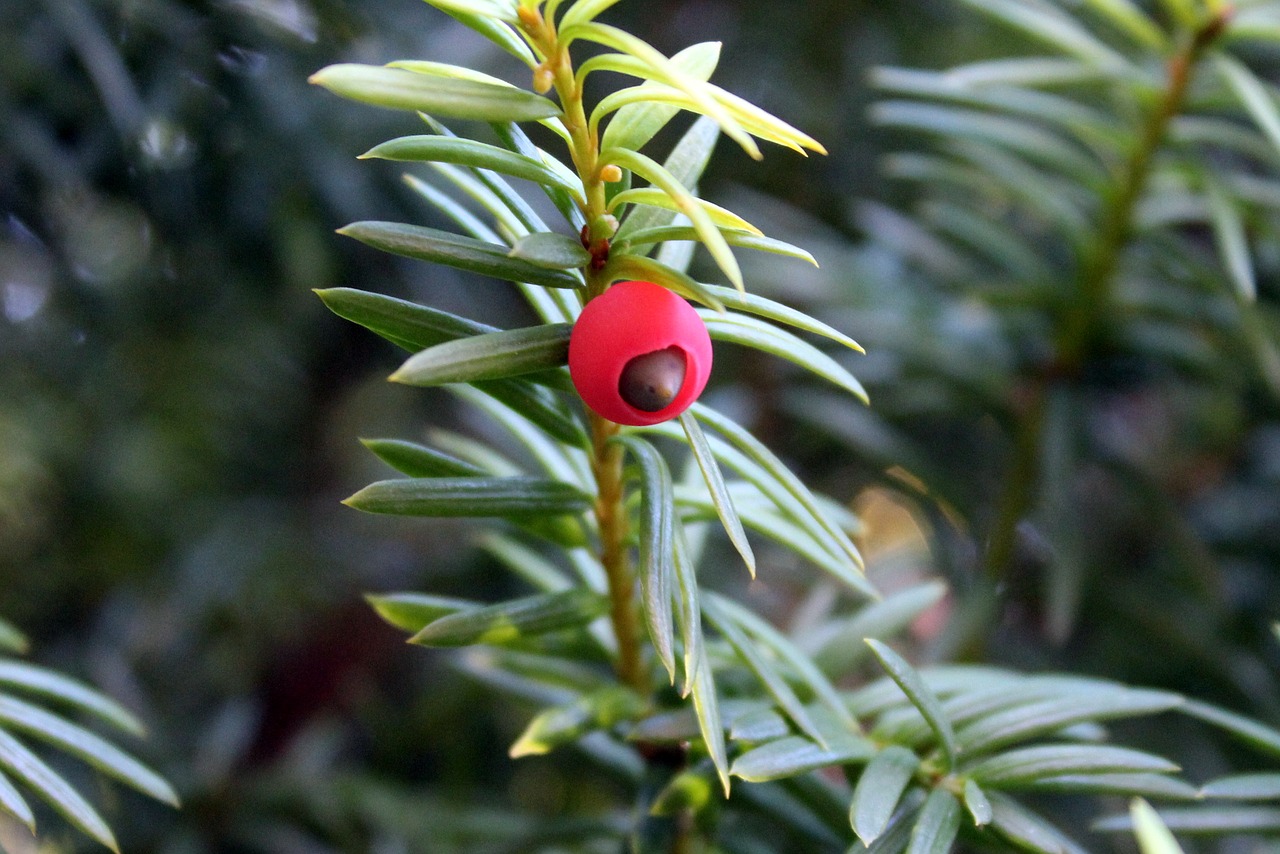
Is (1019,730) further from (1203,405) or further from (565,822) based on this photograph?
(1203,405)

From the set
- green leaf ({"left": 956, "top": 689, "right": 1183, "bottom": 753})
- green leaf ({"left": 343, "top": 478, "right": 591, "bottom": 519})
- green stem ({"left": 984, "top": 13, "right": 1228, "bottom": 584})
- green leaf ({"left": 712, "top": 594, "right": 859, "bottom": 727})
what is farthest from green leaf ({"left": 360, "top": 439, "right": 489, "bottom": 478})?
green stem ({"left": 984, "top": 13, "right": 1228, "bottom": 584})

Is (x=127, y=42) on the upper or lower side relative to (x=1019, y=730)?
upper

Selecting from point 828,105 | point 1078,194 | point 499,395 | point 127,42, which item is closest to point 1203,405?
point 1078,194

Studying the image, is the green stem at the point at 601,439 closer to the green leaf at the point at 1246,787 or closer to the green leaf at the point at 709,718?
the green leaf at the point at 709,718

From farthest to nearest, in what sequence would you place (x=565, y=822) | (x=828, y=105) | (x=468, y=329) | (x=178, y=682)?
(x=828, y=105) → (x=178, y=682) → (x=565, y=822) → (x=468, y=329)

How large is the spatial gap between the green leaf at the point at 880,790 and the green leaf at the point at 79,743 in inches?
9.7

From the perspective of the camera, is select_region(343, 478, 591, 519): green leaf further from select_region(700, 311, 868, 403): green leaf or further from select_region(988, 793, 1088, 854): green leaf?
select_region(988, 793, 1088, 854): green leaf

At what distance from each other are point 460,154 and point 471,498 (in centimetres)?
12

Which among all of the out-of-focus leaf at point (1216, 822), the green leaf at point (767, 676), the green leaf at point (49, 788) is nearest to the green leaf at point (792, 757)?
the green leaf at point (767, 676)

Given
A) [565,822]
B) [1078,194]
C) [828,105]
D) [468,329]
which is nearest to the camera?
[468,329]

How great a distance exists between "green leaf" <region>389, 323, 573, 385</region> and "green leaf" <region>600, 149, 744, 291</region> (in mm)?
58

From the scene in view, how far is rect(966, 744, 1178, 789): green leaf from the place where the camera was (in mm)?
367

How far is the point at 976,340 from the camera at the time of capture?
77 cm

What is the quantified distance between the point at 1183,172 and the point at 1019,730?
1.45 feet
